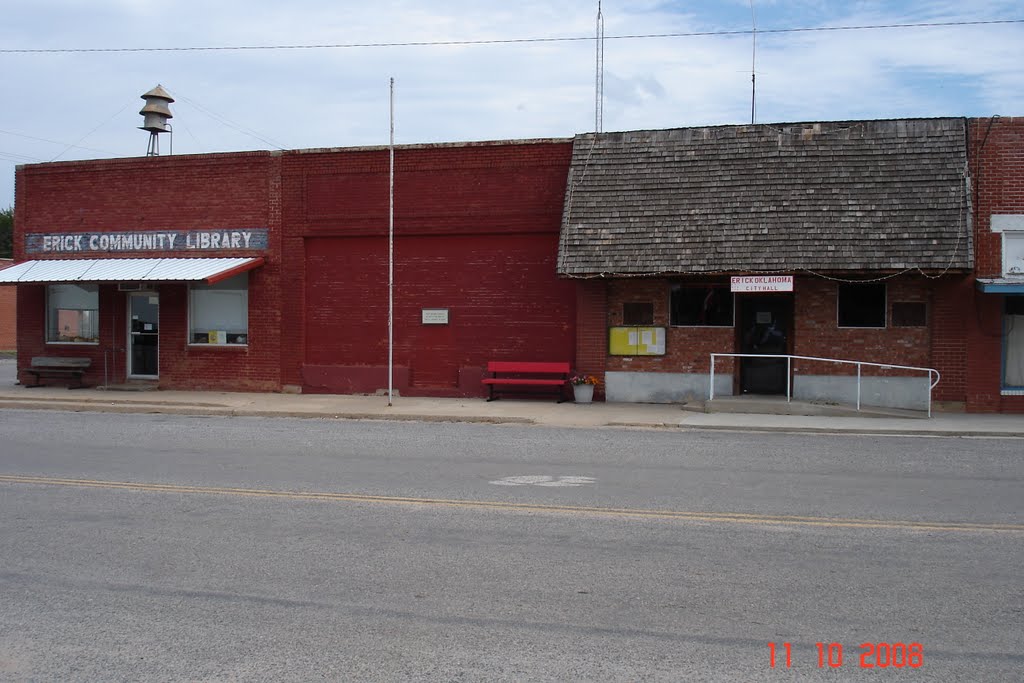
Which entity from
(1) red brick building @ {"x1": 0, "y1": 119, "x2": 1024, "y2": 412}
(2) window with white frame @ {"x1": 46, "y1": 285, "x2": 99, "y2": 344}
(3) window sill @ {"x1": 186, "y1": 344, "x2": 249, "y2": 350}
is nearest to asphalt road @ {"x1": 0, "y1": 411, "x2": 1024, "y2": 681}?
(1) red brick building @ {"x1": 0, "y1": 119, "x2": 1024, "y2": 412}

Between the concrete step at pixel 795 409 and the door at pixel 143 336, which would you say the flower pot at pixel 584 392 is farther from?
the door at pixel 143 336

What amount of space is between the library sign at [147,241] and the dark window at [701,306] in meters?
9.84

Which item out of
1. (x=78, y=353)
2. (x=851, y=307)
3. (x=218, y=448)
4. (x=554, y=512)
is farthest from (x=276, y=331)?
(x=554, y=512)

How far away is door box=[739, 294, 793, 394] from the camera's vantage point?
758 inches

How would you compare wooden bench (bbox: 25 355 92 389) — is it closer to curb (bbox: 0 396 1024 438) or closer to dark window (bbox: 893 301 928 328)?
curb (bbox: 0 396 1024 438)

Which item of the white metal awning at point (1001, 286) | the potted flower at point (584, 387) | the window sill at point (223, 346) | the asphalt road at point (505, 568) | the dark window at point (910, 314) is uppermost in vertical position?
the white metal awning at point (1001, 286)

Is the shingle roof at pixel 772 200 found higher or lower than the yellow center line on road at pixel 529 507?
higher

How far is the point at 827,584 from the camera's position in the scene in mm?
6250

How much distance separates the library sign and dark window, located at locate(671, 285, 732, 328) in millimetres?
9838

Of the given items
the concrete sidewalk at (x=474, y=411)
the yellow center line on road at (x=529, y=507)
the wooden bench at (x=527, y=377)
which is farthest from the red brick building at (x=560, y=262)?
the yellow center line on road at (x=529, y=507)

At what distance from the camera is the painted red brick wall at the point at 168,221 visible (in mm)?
21906

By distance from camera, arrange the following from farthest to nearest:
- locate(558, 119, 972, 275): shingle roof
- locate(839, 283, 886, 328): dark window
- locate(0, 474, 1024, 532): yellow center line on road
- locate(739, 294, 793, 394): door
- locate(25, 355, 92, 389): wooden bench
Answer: locate(25, 355, 92, 389): wooden bench
locate(739, 294, 793, 394): door
locate(839, 283, 886, 328): dark window
locate(558, 119, 972, 275): shingle roof
locate(0, 474, 1024, 532): yellow center line on road

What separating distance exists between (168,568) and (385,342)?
1464cm

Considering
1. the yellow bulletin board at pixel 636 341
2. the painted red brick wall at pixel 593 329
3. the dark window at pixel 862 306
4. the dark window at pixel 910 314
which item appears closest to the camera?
the dark window at pixel 910 314
